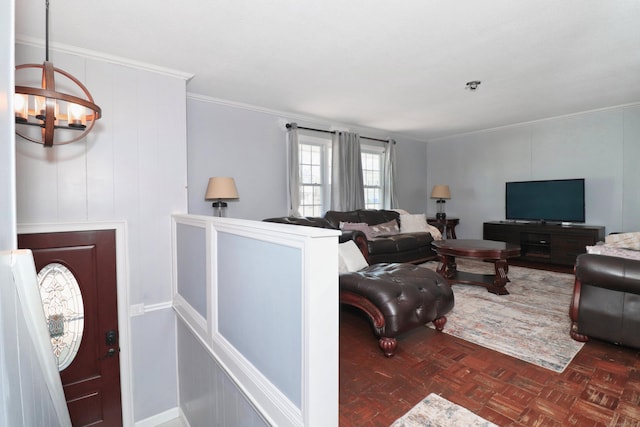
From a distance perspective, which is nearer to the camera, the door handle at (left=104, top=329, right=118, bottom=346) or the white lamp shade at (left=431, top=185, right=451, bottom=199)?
the door handle at (left=104, top=329, right=118, bottom=346)

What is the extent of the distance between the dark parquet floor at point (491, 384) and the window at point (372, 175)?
12.5 ft

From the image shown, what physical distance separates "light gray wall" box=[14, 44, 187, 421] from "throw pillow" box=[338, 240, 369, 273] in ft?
5.20

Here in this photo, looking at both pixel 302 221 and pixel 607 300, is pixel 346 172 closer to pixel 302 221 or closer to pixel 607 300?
pixel 302 221

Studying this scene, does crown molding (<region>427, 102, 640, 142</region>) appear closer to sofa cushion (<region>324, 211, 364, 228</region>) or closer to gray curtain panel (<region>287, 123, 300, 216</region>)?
sofa cushion (<region>324, 211, 364, 228</region>)

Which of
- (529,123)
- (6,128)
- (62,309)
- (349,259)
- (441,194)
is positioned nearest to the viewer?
(6,128)

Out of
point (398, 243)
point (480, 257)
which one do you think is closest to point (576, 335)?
point (480, 257)

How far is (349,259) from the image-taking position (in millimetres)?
3164

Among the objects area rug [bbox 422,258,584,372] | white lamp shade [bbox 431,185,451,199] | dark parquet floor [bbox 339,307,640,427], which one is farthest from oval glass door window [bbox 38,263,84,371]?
white lamp shade [bbox 431,185,451,199]

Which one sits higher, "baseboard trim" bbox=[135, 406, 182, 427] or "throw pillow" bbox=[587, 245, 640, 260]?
"throw pillow" bbox=[587, 245, 640, 260]

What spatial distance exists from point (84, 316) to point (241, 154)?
2.66 m

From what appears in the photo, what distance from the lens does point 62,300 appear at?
2.36 metres

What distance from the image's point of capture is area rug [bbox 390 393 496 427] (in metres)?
1.74

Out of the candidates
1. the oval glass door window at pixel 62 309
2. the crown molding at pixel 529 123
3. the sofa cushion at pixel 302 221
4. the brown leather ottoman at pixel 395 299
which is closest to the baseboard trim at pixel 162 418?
the oval glass door window at pixel 62 309

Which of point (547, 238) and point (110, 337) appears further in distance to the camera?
point (547, 238)
